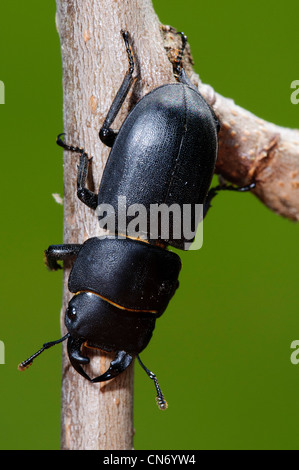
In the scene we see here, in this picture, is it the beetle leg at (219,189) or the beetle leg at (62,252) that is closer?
the beetle leg at (62,252)

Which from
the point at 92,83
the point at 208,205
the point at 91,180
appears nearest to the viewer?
the point at 92,83

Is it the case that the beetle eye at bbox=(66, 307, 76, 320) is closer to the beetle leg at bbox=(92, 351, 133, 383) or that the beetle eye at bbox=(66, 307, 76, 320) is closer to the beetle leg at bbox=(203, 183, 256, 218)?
the beetle leg at bbox=(92, 351, 133, 383)

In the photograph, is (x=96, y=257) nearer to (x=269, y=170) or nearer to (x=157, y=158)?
(x=157, y=158)

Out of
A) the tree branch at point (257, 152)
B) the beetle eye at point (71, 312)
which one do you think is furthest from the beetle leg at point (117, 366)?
the tree branch at point (257, 152)

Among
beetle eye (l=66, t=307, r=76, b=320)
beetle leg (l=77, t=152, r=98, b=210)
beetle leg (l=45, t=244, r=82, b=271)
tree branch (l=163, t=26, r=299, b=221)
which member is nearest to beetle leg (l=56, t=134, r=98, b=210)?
beetle leg (l=77, t=152, r=98, b=210)

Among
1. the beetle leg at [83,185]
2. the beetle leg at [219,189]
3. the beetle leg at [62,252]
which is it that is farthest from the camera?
the beetle leg at [219,189]

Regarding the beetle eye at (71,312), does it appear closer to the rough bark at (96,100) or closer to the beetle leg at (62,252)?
the rough bark at (96,100)
